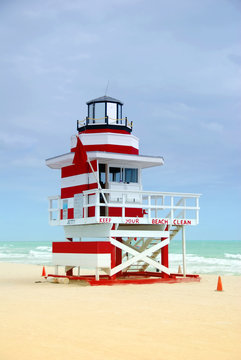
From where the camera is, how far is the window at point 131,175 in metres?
20.3

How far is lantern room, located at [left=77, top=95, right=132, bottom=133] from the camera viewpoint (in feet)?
67.6

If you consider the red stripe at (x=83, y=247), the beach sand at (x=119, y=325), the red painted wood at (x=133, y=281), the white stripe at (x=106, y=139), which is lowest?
the beach sand at (x=119, y=325)

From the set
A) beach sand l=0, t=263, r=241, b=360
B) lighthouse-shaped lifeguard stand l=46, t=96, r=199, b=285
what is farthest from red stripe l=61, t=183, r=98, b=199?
beach sand l=0, t=263, r=241, b=360

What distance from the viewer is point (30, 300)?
13.6 meters

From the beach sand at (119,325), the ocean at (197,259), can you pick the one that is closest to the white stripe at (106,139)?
the beach sand at (119,325)

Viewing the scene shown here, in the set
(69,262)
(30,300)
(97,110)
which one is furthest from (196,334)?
(97,110)

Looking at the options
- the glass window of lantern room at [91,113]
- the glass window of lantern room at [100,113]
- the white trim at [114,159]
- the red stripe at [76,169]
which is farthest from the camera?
the glass window of lantern room at [91,113]

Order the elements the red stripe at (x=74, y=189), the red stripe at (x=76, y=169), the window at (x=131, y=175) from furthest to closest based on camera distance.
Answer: the window at (x=131, y=175) < the red stripe at (x=76, y=169) < the red stripe at (x=74, y=189)

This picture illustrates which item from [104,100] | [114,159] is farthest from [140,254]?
[104,100]

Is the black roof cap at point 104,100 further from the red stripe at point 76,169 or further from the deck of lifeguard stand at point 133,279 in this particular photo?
the deck of lifeguard stand at point 133,279

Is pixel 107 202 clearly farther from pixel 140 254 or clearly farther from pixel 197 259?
pixel 197 259

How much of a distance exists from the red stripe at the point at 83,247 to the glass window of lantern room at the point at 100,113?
4957 millimetres

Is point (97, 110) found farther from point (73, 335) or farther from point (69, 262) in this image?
point (73, 335)

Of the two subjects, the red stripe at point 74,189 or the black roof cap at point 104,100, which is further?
the black roof cap at point 104,100
